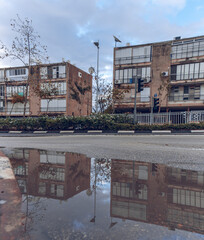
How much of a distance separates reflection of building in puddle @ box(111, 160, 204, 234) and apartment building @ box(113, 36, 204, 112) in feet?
67.9

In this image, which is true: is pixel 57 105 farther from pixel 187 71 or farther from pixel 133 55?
pixel 187 71

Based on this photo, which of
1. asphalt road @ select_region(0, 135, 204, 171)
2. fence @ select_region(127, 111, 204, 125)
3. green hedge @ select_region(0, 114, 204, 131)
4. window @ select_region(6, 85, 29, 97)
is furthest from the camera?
window @ select_region(6, 85, 29, 97)

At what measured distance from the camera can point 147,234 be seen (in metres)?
1.51

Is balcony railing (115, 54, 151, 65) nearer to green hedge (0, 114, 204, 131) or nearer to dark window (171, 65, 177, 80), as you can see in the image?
dark window (171, 65, 177, 80)

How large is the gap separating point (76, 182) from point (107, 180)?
60 centimetres

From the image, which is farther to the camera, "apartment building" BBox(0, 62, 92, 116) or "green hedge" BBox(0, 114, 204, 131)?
"apartment building" BBox(0, 62, 92, 116)

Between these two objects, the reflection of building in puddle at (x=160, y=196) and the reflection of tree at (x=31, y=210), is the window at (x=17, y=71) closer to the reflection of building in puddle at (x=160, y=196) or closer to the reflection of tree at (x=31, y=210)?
the reflection of building in puddle at (x=160, y=196)

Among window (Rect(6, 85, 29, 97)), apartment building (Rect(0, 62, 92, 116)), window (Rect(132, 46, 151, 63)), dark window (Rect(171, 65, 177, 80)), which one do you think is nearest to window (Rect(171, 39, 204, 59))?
dark window (Rect(171, 65, 177, 80))

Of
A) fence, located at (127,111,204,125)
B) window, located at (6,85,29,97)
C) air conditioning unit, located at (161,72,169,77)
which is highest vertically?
air conditioning unit, located at (161,72,169,77)

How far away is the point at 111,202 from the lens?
2184mm

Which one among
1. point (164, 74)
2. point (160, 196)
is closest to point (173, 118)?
point (164, 74)

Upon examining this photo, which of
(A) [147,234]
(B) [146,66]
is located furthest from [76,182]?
(B) [146,66]

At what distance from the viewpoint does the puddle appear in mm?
1554

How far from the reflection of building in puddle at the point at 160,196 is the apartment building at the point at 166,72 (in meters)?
20.7
